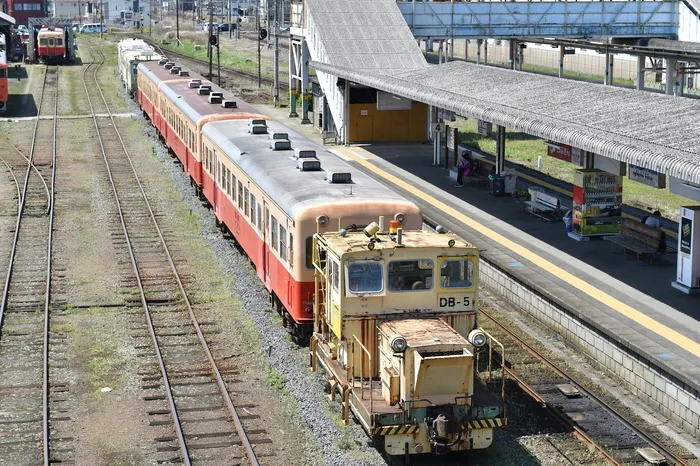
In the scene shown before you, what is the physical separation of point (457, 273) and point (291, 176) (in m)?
5.51

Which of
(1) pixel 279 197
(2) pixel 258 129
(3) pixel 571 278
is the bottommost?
(3) pixel 571 278

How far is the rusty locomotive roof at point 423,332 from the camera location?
40.7ft

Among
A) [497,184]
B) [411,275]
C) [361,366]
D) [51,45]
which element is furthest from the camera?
[51,45]

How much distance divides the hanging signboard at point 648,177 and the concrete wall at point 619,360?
10.1ft

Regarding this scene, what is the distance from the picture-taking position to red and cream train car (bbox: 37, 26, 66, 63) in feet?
253

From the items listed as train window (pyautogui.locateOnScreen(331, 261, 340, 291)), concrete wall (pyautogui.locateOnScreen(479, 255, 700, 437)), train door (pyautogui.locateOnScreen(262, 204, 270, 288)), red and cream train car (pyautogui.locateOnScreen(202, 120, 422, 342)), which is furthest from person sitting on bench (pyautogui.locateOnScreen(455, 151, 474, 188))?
train window (pyautogui.locateOnScreen(331, 261, 340, 291))

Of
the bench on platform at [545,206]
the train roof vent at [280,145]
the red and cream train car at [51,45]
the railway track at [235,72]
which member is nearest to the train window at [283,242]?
the train roof vent at [280,145]

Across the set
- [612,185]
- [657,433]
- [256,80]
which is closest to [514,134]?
[612,185]

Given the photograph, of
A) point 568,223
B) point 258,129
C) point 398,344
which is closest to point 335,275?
point 398,344

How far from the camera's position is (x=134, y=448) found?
13.6 meters

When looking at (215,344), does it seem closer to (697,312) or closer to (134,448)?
(134,448)

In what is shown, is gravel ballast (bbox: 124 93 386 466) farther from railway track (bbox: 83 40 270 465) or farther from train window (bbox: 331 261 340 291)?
train window (bbox: 331 261 340 291)

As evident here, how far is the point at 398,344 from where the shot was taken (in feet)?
40.1

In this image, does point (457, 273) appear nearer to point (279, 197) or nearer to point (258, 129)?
point (279, 197)
